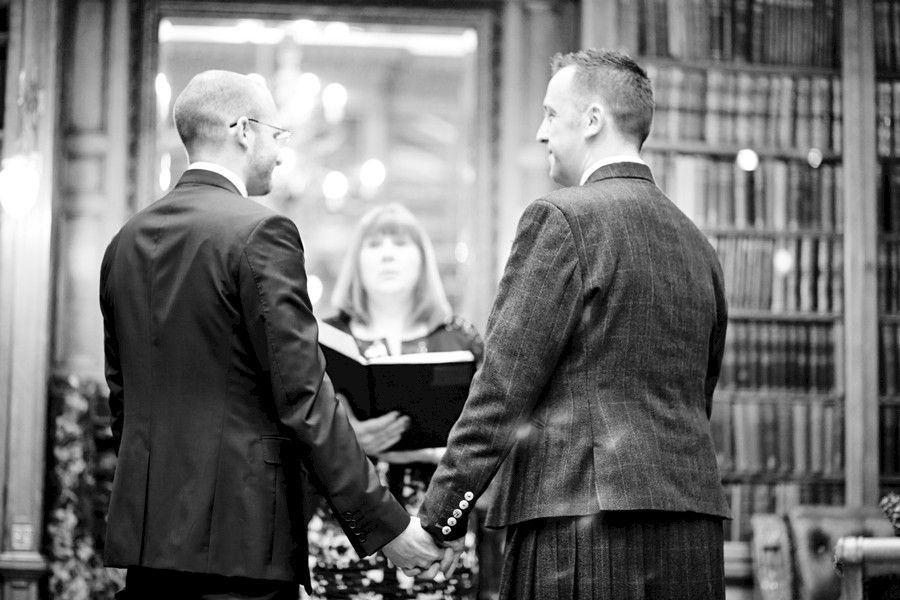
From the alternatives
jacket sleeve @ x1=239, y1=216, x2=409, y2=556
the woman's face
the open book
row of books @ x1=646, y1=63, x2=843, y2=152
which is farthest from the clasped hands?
row of books @ x1=646, y1=63, x2=843, y2=152

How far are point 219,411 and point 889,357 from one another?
312cm

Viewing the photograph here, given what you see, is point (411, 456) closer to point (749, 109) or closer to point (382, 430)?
point (382, 430)

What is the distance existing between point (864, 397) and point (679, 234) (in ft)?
7.81

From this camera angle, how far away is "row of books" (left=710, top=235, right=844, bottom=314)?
14.3 feet

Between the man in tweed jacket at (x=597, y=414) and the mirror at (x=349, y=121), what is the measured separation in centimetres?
452

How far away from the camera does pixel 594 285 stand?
213cm

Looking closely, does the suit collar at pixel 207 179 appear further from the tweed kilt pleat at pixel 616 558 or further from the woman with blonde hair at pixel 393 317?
the woman with blonde hair at pixel 393 317

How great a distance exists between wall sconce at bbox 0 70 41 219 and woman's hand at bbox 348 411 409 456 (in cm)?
197

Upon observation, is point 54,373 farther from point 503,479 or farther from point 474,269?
point 503,479

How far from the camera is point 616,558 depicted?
2.08 meters

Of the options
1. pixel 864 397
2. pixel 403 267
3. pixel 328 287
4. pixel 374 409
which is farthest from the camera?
pixel 328 287

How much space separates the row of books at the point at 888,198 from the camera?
4383mm

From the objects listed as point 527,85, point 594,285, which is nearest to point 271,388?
point 594,285

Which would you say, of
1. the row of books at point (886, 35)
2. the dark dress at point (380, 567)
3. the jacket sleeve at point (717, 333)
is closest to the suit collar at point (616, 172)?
the jacket sleeve at point (717, 333)
